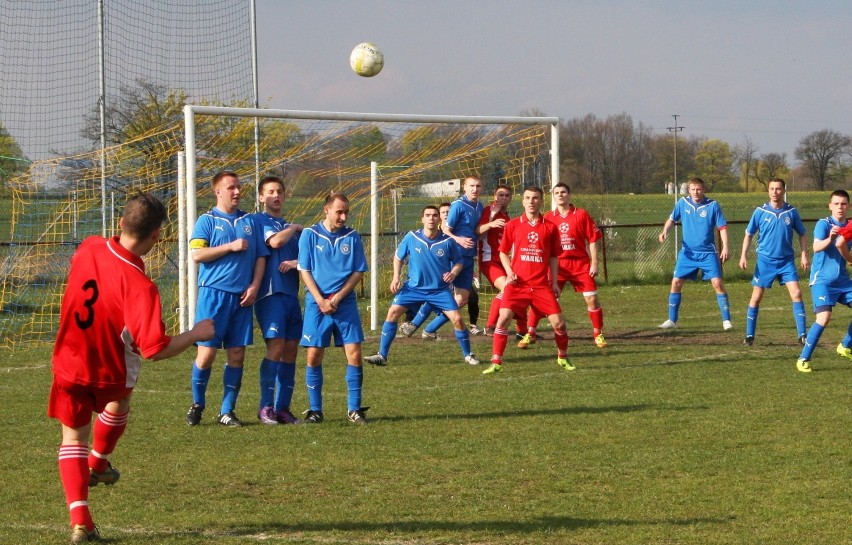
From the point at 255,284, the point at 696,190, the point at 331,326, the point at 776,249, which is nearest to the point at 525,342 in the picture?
the point at 776,249

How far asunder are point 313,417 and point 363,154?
7474 millimetres

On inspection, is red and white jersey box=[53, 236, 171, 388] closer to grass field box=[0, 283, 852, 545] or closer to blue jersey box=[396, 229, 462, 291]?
grass field box=[0, 283, 852, 545]

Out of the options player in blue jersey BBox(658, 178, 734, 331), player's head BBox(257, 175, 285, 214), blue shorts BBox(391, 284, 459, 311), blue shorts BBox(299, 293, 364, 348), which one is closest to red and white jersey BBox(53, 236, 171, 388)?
blue shorts BBox(299, 293, 364, 348)

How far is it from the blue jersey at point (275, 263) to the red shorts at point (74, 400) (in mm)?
3174

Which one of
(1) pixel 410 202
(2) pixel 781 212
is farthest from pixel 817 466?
(1) pixel 410 202

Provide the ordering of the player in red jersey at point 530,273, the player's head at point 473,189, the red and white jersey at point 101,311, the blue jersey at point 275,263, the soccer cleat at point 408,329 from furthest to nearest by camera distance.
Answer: the soccer cleat at point 408,329 < the player's head at point 473,189 < the player in red jersey at point 530,273 < the blue jersey at point 275,263 < the red and white jersey at point 101,311

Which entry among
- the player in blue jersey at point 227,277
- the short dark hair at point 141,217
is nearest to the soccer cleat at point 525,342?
the player in blue jersey at point 227,277

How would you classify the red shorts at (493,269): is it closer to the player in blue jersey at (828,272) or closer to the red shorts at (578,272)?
the red shorts at (578,272)

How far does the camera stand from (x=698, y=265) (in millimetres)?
14648

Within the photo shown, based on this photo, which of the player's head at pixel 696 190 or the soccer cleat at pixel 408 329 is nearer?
the soccer cleat at pixel 408 329

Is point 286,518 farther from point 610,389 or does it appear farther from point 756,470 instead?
point 610,389

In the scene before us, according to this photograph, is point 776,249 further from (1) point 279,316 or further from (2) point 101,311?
(2) point 101,311

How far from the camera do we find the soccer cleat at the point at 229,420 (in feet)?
27.8

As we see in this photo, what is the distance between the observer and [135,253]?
5254mm
